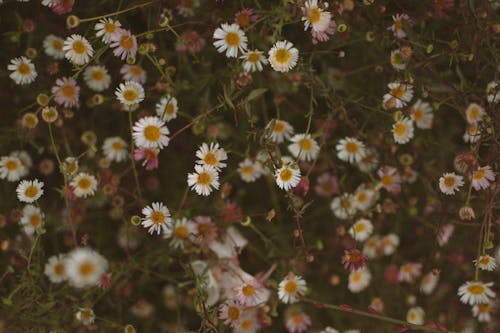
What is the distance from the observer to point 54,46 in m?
1.50

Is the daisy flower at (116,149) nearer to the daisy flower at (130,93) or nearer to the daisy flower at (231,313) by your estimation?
the daisy flower at (130,93)

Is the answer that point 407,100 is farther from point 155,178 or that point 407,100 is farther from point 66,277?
point 66,277

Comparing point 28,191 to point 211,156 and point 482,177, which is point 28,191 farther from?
point 482,177

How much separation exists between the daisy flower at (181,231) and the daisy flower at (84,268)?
0.62ft

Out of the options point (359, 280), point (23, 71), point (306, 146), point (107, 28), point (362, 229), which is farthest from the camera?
point (359, 280)

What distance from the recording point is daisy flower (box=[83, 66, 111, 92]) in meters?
1.51

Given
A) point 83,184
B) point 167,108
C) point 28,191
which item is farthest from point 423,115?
point 28,191

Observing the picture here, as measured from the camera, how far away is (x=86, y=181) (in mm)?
1502

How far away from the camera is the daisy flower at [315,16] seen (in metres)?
1.31

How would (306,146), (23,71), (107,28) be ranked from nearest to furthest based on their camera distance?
(107,28) → (23,71) → (306,146)

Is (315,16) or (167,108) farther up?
(315,16)

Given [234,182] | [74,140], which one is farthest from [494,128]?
[74,140]

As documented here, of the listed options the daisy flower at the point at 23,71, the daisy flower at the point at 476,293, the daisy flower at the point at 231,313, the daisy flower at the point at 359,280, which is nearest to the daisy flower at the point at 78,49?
the daisy flower at the point at 23,71

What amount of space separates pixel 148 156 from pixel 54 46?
40 centimetres
